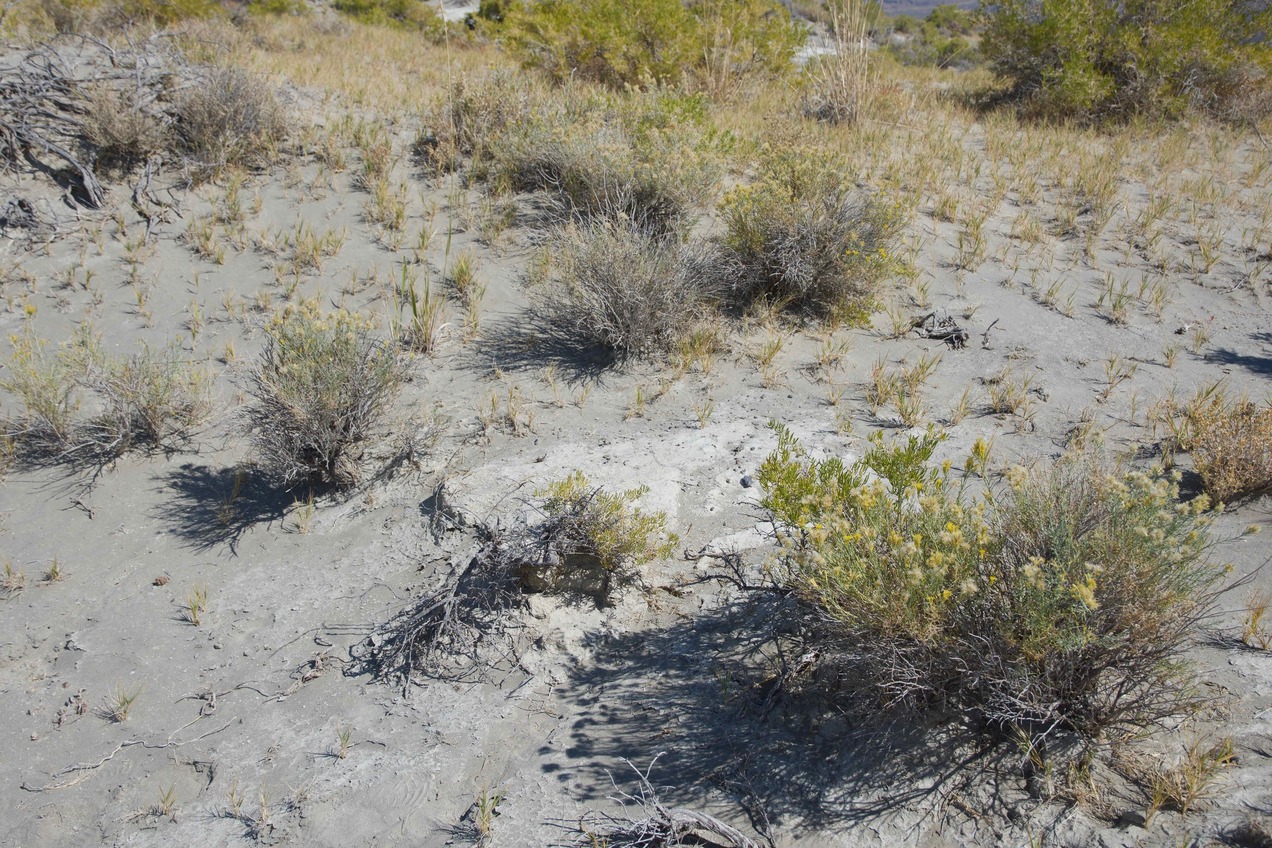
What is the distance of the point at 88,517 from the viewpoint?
15.0 ft

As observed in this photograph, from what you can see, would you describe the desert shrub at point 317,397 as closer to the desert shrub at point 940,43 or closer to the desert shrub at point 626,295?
the desert shrub at point 626,295

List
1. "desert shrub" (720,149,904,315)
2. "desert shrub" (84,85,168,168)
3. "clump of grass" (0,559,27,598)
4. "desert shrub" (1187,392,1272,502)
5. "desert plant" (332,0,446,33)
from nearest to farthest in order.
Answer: "desert shrub" (1187,392,1272,502) < "clump of grass" (0,559,27,598) < "desert shrub" (720,149,904,315) < "desert shrub" (84,85,168,168) < "desert plant" (332,0,446,33)

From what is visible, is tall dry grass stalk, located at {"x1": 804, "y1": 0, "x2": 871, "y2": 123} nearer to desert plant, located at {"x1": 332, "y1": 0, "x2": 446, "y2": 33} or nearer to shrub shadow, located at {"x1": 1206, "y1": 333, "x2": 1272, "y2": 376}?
shrub shadow, located at {"x1": 1206, "y1": 333, "x2": 1272, "y2": 376}

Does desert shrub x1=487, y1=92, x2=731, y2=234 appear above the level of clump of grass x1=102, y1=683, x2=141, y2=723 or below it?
above

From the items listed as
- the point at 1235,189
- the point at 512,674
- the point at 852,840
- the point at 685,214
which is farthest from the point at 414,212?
the point at 1235,189

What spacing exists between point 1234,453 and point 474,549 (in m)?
3.71

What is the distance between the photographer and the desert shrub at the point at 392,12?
16.0 m

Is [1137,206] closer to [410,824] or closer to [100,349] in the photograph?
[410,824]

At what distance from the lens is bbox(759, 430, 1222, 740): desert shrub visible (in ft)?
8.82

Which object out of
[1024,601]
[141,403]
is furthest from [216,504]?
[1024,601]

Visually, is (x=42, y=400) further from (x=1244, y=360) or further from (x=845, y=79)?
(x=845, y=79)

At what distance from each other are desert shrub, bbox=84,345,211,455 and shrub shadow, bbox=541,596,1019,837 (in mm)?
3131

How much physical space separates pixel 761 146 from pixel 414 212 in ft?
10.5

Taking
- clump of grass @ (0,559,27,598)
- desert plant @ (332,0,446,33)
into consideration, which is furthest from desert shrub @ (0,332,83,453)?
desert plant @ (332,0,446,33)
